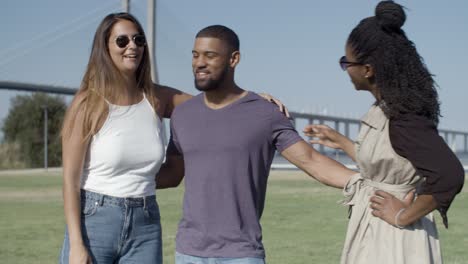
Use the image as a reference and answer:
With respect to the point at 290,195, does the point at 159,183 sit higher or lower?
higher

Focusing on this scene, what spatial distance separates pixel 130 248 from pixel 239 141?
57 cm

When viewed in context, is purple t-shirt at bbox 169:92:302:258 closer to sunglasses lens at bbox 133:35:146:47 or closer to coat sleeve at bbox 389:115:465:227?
sunglasses lens at bbox 133:35:146:47

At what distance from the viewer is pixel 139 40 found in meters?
3.20

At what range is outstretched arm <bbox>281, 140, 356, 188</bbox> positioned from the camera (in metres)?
3.11

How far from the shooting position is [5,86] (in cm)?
4394

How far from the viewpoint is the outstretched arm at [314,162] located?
122 inches

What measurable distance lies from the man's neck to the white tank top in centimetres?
26

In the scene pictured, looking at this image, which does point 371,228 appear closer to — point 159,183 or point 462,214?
point 159,183

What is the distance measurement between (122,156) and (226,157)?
38cm

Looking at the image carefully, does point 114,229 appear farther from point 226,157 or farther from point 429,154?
point 429,154

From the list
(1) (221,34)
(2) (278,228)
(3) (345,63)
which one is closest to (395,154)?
(3) (345,63)

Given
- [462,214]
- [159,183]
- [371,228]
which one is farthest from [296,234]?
[371,228]

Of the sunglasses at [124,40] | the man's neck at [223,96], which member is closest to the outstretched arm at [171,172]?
the man's neck at [223,96]

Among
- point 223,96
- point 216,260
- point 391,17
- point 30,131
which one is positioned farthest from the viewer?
point 30,131
